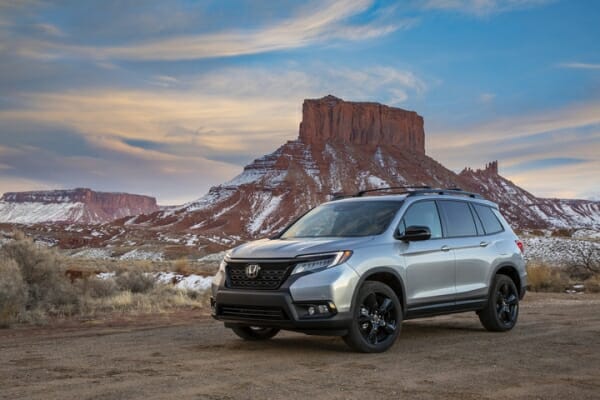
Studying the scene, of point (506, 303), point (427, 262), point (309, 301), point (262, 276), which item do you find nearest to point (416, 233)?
point (427, 262)

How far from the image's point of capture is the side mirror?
8.00 meters

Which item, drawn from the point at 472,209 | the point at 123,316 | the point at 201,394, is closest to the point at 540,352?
the point at 472,209

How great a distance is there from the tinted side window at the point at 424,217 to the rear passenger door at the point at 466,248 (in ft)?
Result: 0.51

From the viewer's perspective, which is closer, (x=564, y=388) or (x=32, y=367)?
(x=564, y=388)

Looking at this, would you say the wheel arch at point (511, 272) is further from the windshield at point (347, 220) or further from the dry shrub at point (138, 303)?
the dry shrub at point (138, 303)

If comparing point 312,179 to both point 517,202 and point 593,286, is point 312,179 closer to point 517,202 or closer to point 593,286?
point 517,202

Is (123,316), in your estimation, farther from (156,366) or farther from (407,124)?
(407,124)

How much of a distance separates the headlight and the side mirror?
1.03 metres

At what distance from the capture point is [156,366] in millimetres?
6875

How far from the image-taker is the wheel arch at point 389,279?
24.8 feet

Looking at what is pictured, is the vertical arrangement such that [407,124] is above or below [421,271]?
above

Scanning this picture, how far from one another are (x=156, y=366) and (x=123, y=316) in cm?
639

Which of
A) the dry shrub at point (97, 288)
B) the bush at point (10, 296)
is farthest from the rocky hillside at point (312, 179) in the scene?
the bush at point (10, 296)

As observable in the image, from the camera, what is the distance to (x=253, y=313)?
24.4ft
